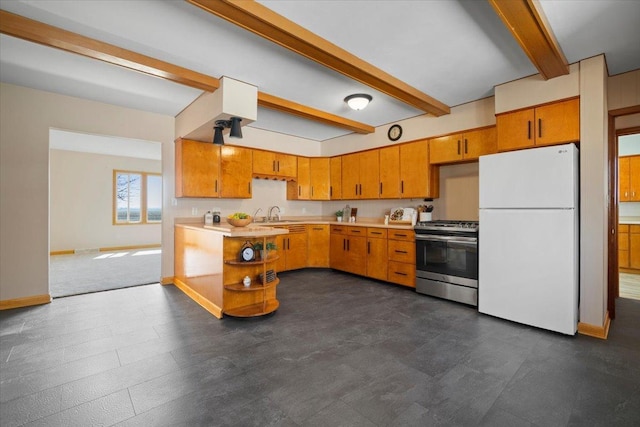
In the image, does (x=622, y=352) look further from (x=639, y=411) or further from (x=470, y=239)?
(x=470, y=239)

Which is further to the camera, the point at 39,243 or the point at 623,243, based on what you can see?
the point at 623,243

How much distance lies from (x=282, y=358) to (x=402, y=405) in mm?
995

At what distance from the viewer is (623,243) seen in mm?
5473

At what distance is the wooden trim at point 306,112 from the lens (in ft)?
12.6

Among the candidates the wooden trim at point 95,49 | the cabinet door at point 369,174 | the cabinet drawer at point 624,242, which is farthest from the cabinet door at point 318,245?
the cabinet drawer at point 624,242

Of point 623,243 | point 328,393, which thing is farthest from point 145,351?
point 623,243

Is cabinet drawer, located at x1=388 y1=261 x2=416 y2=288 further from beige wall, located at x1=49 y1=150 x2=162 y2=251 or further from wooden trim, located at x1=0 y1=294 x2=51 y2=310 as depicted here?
beige wall, located at x1=49 y1=150 x2=162 y2=251

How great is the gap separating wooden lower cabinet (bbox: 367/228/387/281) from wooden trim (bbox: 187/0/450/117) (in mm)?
2143

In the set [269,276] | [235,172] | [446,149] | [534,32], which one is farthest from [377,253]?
[534,32]

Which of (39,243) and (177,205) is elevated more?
(177,205)

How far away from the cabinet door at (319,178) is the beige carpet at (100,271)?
331 centimetres

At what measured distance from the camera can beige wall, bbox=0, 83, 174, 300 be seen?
141 inches

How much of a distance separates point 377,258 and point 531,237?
222cm

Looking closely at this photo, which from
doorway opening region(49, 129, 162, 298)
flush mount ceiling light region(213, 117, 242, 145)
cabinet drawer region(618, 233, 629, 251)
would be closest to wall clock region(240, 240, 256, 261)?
flush mount ceiling light region(213, 117, 242, 145)
